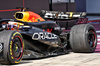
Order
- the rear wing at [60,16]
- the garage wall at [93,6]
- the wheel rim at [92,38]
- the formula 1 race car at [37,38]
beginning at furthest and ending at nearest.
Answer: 1. the garage wall at [93,6]
2. the rear wing at [60,16]
3. the wheel rim at [92,38]
4. the formula 1 race car at [37,38]

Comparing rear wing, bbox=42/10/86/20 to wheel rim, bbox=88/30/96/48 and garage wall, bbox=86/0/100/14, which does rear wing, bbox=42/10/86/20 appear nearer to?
wheel rim, bbox=88/30/96/48

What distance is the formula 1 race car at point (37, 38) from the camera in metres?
5.23

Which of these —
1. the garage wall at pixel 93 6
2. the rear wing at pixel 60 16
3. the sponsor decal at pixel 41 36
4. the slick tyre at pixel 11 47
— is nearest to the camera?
the slick tyre at pixel 11 47

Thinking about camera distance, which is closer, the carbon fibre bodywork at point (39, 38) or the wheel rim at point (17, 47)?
the wheel rim at point (17, 47)

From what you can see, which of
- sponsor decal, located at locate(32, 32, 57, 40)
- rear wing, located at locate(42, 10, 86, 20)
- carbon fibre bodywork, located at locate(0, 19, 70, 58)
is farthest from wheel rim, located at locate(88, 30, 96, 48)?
sponsor decal, located at locate(32, 32, 57, 40)

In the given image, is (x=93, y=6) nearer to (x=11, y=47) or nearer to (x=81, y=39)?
(x=81, y=39)

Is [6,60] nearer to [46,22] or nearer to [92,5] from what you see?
[46,22]

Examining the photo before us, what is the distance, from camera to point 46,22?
7426 millimetres

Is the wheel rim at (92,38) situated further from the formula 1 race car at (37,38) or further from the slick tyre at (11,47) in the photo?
the slick tyre at (11,47)

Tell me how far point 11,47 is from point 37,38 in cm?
128

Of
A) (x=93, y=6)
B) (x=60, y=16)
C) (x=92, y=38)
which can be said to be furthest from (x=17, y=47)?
(x=93, y=6)

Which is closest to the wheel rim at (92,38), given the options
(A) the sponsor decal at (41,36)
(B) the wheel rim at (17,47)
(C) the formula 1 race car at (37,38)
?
(C) the formula 1 race car at (37,38)

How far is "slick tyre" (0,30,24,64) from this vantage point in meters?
5.10

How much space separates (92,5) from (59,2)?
23.9 feet
